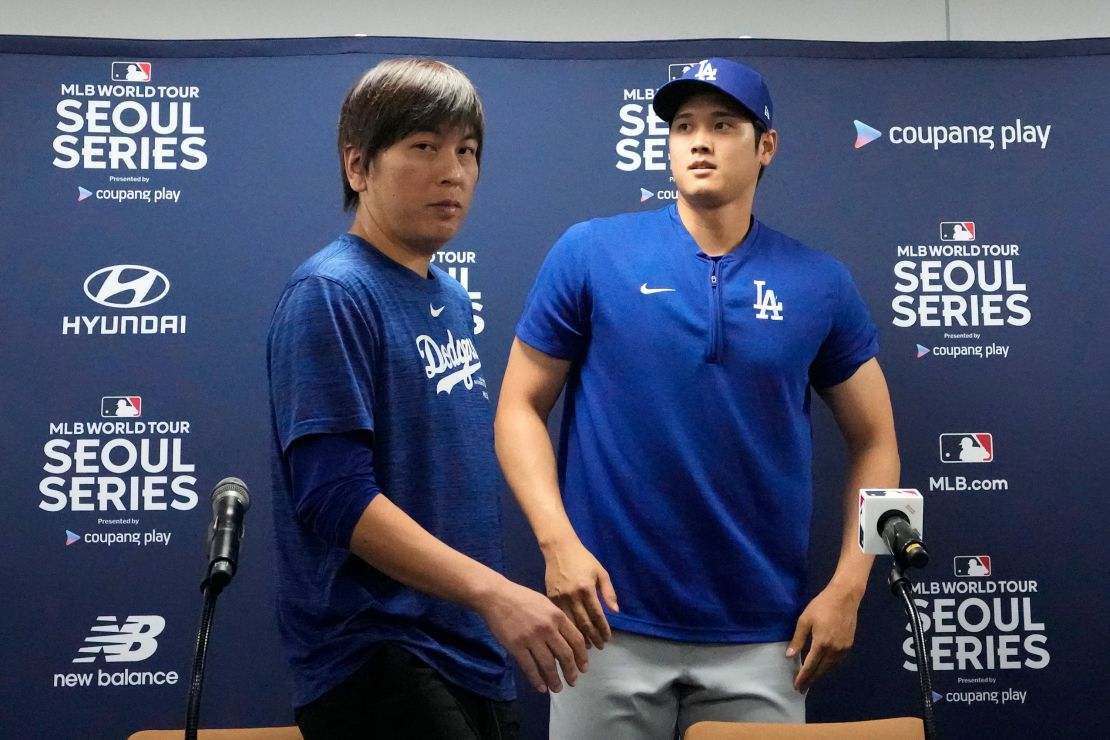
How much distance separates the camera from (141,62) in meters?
2.59

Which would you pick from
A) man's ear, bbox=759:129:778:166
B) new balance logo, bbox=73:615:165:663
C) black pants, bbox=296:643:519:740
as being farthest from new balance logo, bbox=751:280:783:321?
new balance logo, bbox=73:615:165:663

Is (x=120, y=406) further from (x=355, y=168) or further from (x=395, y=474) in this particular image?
(x=395, y=474)

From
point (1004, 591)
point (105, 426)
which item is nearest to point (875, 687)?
point (1004, 591)

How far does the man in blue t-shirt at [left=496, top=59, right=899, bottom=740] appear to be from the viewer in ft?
6.56

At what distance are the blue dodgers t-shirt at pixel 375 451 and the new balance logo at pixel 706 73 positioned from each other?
91 centimetres

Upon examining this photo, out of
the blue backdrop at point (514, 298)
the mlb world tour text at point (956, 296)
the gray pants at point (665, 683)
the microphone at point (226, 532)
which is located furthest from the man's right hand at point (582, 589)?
the mlb world tour text at point (956, 296)

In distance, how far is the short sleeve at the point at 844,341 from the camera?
2170 millimetres

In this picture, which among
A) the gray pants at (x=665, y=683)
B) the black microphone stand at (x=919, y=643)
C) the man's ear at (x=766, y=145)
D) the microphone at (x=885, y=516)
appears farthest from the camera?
the man's ear at (x=766, y=145)

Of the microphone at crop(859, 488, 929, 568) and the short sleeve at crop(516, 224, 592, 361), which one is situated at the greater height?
the short sleeve at crop(516, 224, 592, 361)

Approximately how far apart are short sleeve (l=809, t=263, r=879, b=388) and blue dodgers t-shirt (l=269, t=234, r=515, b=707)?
963 millimetres

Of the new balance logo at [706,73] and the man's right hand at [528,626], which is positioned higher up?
the new balance logo at [706,73]

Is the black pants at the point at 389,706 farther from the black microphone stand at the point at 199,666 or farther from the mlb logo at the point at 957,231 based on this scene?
the mlb logo at the point at 957,231

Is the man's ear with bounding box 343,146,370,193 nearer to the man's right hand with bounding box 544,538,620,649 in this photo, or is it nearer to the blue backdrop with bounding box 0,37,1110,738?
the man's right hand with bounding box 544,538,620,649

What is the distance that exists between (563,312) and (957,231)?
1.12m
